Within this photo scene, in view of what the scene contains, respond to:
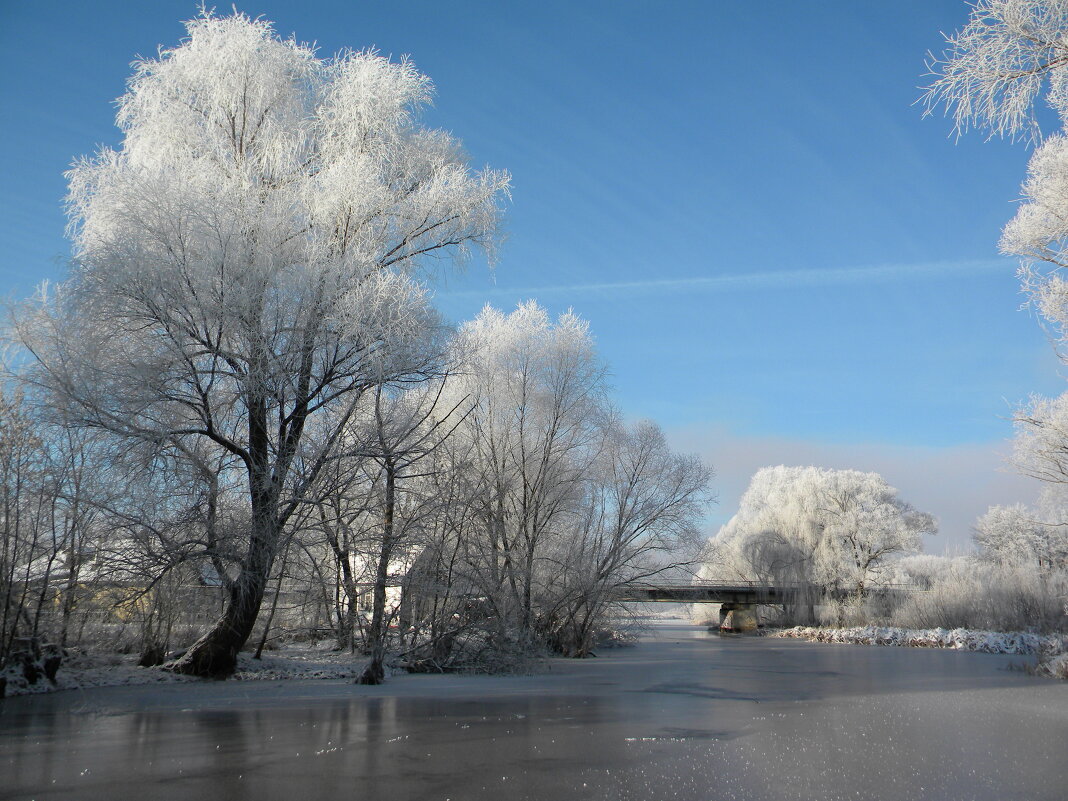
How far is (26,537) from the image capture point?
1260 cm

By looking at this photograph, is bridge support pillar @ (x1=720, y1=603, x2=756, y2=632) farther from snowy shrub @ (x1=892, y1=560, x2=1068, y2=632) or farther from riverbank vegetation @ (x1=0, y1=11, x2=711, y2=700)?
riverbank vegetation @ (x1=0, y1=11, x2=711, y2=700)

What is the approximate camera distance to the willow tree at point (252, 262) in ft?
39.0

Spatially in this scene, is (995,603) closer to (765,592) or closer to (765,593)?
(765,592)

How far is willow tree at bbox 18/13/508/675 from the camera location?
1189cm

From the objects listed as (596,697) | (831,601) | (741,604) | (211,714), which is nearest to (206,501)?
(211,714)

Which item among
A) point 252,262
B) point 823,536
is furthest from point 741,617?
point 252,262

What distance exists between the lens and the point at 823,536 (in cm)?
4694

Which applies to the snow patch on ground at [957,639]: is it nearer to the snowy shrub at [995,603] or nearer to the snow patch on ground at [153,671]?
the snowy shrub at [995,603]

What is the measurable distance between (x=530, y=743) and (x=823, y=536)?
43413mm

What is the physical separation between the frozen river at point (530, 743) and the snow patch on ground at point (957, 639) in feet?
26.8

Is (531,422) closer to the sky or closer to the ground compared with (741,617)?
closer to the sky

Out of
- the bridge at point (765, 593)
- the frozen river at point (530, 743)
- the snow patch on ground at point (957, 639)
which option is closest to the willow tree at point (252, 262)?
the frozen river at point (530, 743)

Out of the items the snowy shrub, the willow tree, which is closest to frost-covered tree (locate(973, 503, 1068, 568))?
the snowy shrub

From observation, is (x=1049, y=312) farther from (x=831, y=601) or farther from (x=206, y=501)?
(x=831, y=601)
